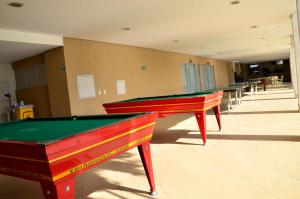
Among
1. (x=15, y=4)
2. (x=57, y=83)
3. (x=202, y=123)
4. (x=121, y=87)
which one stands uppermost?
(x=15, y=4)

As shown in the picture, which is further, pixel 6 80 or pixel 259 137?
pixel 6 80

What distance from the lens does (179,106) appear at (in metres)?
4.49

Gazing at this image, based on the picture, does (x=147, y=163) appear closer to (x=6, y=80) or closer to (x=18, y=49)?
(x=18, y=49)

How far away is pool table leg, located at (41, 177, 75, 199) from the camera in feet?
5.25

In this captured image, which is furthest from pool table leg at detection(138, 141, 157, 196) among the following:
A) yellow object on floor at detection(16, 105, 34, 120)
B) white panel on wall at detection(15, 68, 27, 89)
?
white panel on wall at detection(15, 68, 27, 89)

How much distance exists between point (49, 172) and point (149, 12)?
4.29m

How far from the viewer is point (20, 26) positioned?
205 inches

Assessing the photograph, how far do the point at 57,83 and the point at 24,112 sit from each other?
1.54m

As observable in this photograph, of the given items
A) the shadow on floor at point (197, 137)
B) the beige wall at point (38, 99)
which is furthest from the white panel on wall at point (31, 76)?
the shadow on floor at point (197, 137)

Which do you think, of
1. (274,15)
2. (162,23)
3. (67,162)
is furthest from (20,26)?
(274,15)

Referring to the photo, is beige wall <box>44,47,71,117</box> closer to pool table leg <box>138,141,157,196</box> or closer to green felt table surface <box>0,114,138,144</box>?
green felt table surface <box>0,114,138,144</box>

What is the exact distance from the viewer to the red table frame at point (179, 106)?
13.9 feet

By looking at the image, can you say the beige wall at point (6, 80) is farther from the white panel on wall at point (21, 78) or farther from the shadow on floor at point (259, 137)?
the shadow on floor at point (259, 137)

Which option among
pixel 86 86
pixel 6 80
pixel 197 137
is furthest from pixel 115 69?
pixel 197 137
